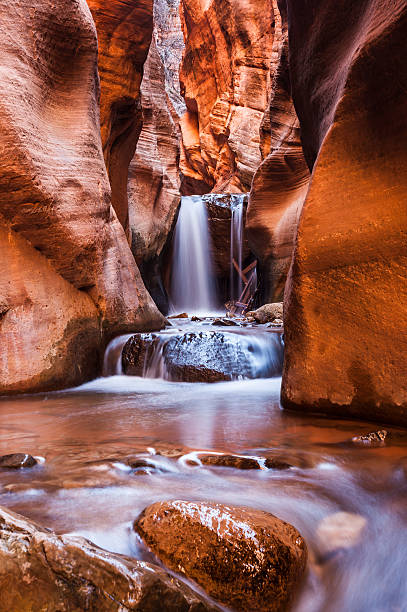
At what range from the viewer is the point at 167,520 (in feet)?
5.24

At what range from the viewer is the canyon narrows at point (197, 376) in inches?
56.2

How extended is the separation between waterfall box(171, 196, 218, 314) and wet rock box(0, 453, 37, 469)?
13.9 metres

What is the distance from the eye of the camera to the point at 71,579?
3.56 feet

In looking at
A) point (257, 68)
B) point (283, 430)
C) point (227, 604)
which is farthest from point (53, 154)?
point (257, 68)

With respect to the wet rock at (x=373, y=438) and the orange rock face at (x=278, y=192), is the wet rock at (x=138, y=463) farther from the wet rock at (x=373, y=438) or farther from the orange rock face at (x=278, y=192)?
the orange rock face at (x=278, y=192)

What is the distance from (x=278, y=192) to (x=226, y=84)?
16.0 metres

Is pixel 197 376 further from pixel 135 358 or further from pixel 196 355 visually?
pixel 135 358

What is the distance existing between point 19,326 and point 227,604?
401cm

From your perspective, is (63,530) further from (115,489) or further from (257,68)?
(257,68)

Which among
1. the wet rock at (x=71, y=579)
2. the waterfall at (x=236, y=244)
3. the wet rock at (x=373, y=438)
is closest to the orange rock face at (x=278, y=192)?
the waterfall at (x=236, y=244)

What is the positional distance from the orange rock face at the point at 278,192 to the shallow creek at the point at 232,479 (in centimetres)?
887

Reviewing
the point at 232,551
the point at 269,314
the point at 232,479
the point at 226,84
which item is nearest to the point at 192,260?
the point at 269,314

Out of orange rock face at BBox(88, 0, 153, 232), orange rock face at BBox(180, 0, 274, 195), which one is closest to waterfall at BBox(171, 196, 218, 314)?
orange rock face at BBox(88, 0, 153, 232)

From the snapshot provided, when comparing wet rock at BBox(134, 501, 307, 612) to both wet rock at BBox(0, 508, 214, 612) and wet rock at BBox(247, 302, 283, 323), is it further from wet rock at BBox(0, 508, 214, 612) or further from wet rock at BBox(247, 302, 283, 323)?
wet rock at BBox(247, 302, 283, 323)
